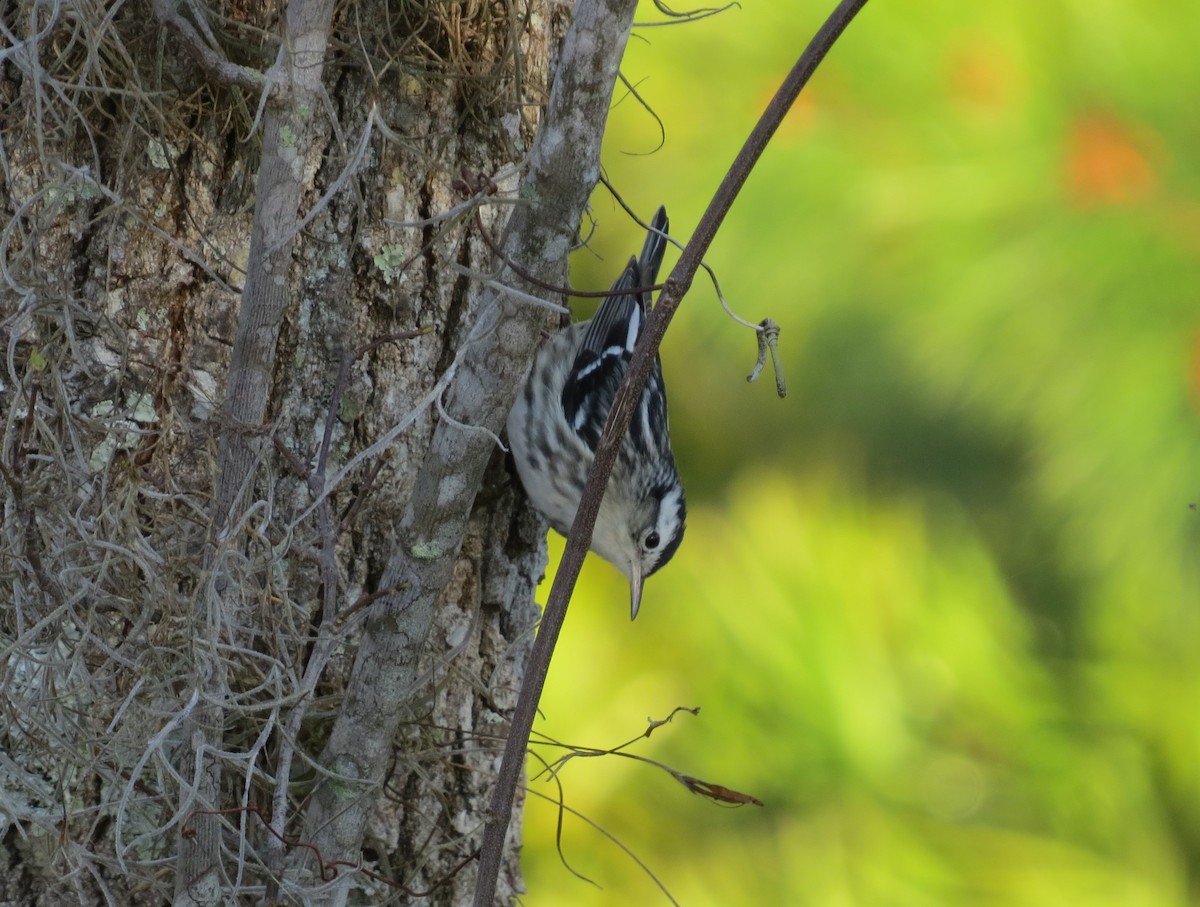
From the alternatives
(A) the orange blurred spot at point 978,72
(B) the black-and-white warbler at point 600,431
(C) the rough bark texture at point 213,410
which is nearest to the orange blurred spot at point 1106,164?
(A) the orange blurred spot at point 978,72

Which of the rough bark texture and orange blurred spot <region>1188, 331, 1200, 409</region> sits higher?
orange blurred spot <region>1188, 331, 1200, 409</region>

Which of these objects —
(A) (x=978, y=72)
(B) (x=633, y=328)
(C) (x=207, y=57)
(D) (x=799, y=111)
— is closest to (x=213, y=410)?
(C) (x=207, y=57)

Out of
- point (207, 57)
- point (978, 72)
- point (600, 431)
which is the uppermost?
point (978, 72)

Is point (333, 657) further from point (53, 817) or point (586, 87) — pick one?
point (586, 87)

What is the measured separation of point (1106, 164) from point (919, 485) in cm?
78

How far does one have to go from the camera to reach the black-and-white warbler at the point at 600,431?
6.36 ft

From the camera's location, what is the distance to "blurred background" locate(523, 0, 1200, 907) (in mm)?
2199

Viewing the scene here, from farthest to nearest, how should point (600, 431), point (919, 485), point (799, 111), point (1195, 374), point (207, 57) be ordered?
point (919, 485) < point (799, 111) < point (1195, 374) < point (600, 431) < point (207, 57)

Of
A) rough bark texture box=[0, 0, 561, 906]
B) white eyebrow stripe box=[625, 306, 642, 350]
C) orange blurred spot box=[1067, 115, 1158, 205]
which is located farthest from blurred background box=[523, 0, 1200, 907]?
rough bark texture box=[0, 0, 561, 906]

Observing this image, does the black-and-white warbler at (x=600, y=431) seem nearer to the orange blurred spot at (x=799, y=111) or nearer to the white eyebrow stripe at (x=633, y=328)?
Answer: the white eyebrow stripe at (x=633, y=328)

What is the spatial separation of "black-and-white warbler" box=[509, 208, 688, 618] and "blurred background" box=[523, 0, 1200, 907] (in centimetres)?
38

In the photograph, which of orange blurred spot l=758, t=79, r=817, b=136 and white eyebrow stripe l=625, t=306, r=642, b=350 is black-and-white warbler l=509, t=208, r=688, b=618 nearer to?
white eyebrow stripe l=625, t=306, r=642, b=350

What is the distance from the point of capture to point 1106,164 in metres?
2.23

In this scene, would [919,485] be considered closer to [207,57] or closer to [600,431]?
[600,431]
